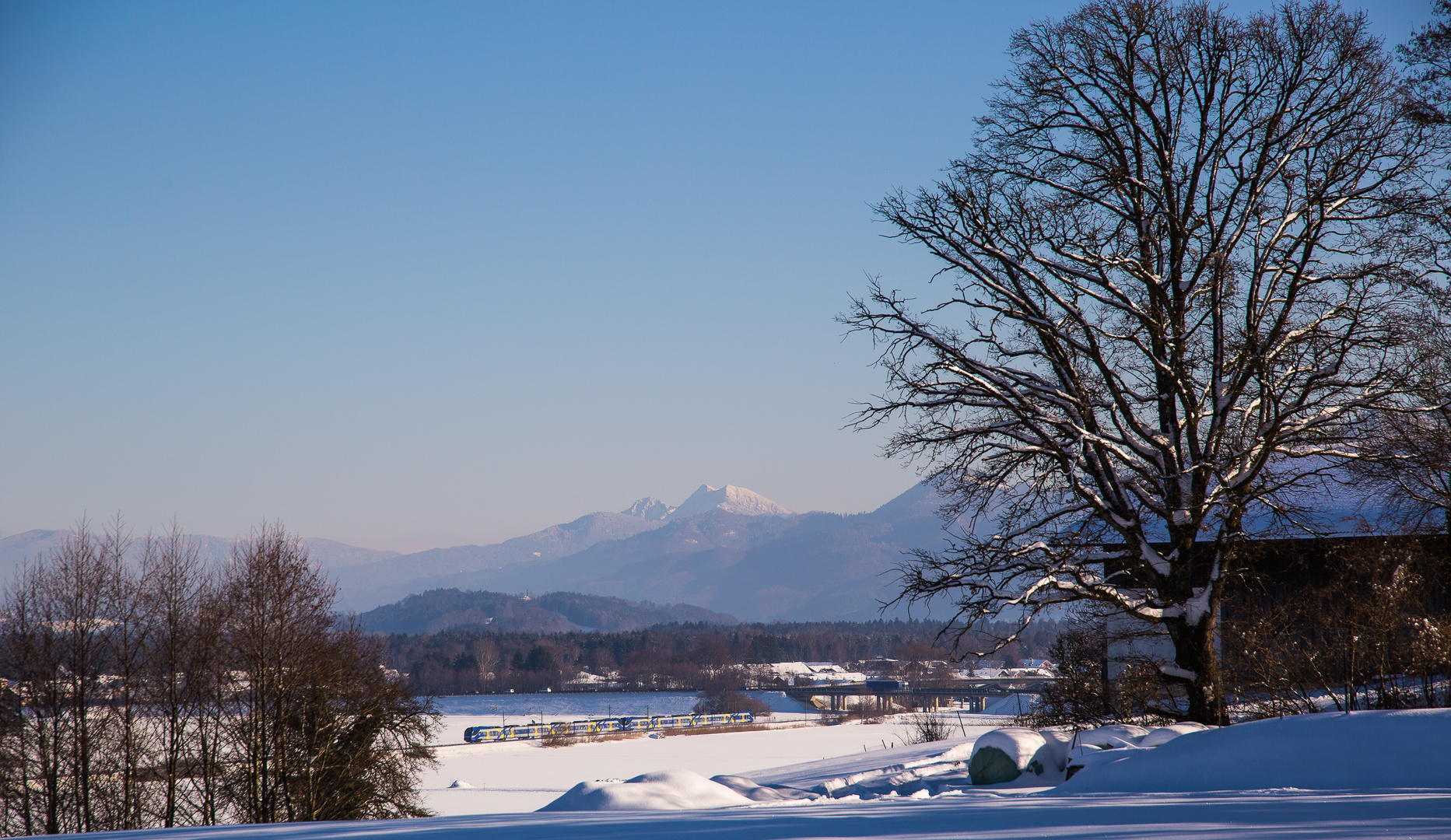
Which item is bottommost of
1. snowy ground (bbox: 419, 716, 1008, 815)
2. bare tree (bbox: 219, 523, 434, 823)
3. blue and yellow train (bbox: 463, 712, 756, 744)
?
blue and yellow train (bbox: 463, 712, 756, 744)

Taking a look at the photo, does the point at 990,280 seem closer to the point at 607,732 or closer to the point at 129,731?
the point at 129,731

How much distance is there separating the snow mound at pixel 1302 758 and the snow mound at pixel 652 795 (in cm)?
328

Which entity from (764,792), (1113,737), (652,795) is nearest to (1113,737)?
(1113,737)

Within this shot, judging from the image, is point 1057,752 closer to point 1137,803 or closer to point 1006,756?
point 1006,756

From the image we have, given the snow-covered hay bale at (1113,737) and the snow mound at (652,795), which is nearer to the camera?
the snow mound at (652,795)

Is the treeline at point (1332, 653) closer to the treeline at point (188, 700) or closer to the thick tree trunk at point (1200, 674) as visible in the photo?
the thick tree trunk at point (1200, 674)

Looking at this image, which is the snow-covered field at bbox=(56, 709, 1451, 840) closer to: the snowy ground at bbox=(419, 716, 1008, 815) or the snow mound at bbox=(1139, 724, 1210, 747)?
the snow mound at bbox=(1139, 724, 1210, 747)

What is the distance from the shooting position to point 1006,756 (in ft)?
36.5

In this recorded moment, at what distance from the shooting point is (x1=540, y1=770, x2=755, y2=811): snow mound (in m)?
8.67

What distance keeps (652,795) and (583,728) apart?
282 feet

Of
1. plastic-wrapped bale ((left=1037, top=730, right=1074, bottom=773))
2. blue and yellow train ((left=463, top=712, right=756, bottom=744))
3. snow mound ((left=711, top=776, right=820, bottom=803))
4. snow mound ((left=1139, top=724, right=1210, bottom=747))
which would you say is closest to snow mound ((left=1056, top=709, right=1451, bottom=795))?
snow mound ((left=1139, top=724, right=1210, bottom=747))

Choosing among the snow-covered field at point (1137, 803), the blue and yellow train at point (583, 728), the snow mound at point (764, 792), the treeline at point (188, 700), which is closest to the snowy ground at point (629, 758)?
the treeline at point (188, 700)

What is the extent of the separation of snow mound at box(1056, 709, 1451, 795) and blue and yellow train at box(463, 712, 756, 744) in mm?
70442

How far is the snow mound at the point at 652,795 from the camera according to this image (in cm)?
867
